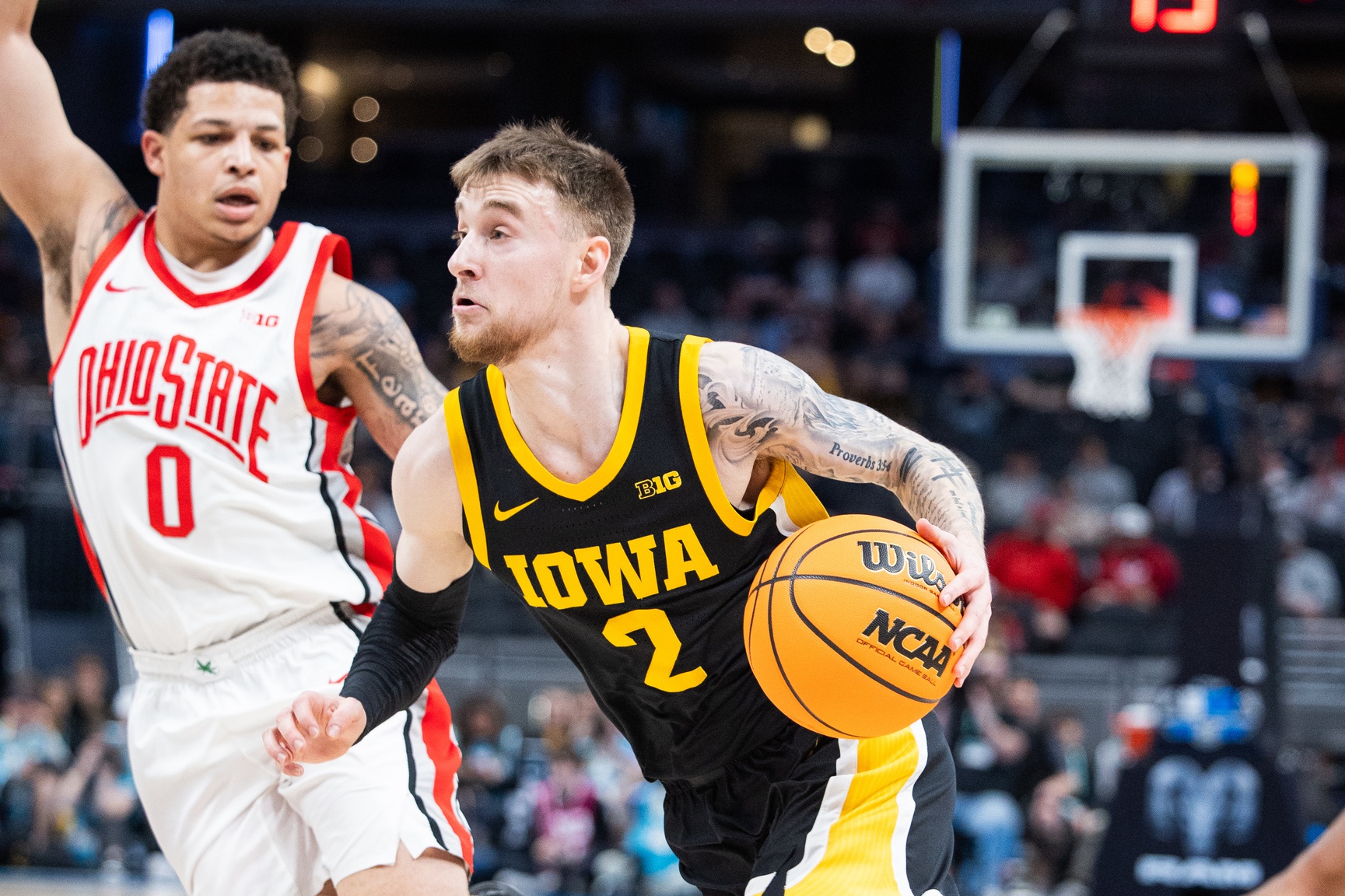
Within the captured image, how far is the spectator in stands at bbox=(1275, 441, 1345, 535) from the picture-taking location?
11.5 metres

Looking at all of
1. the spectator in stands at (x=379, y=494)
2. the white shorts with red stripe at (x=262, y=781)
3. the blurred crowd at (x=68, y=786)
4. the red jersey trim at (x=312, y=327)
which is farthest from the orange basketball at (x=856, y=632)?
the spectator in stands at (x=379, y=494)

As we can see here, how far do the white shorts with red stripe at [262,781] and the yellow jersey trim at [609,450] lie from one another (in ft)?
2.36

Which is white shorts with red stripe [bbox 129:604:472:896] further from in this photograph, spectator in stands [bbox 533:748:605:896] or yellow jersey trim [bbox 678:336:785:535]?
spectator in stands [bbox 533:748:605:896]

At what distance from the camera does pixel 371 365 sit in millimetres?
3355

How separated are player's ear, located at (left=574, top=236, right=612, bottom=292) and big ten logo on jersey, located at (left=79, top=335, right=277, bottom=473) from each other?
0.80 meters

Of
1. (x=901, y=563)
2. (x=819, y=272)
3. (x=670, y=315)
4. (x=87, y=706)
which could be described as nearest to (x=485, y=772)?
(x=87, y=706)

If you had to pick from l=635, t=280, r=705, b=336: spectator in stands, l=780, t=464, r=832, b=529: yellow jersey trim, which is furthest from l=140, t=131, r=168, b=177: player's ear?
l=635, t=280, r=705, b=336: spectator in stands

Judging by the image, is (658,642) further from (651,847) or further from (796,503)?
(651,847)

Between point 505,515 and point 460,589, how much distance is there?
328mm

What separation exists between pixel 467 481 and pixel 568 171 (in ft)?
2.10

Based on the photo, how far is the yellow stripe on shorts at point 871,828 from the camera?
2.78 meters

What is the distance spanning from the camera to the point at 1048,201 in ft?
38.0

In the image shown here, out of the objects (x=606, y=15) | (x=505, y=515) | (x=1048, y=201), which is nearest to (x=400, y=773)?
(x=505, y=515)

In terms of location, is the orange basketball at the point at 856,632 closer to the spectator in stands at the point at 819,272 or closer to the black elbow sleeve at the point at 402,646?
the black elbow sleeve at the point at 402,646
